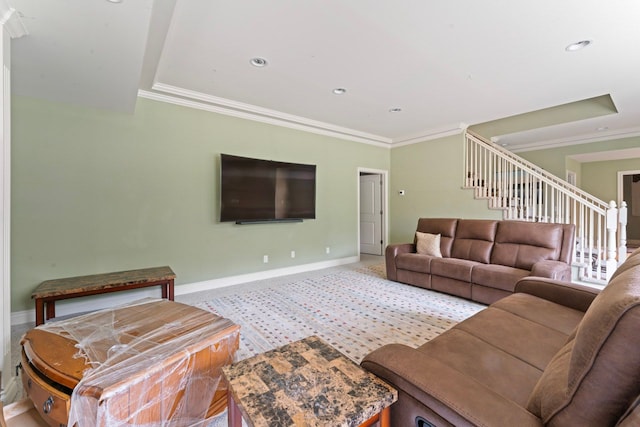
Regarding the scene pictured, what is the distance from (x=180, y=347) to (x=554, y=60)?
4076 millimetres

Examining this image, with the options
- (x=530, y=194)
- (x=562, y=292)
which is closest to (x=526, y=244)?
(x=530, y=194)

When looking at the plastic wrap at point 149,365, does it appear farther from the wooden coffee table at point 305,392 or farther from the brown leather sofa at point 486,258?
the brown leather sofa at point 486,258

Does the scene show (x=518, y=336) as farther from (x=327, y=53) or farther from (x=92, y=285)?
(x=92, y=285)

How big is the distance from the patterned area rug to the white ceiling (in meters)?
2.50

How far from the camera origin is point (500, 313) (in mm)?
1768

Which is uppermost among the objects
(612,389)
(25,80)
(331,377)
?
(25,80)

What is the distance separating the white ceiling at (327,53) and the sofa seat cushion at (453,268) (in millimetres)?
2213

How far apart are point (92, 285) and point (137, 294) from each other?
2.46 feet

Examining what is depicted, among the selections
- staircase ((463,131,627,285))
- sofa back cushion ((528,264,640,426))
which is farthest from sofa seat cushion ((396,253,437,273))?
sofa back cushion ((528,264,640,426))

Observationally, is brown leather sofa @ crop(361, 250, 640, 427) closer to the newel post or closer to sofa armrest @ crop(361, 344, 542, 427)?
sofa armrest @ crop(361, 344, 542, 427)

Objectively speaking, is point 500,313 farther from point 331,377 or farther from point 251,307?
point 251,307

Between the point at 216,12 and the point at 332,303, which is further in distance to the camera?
the point at 332,303

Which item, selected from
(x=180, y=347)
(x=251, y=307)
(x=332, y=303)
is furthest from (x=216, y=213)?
(x=180, y=347)

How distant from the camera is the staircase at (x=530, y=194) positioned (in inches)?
155
